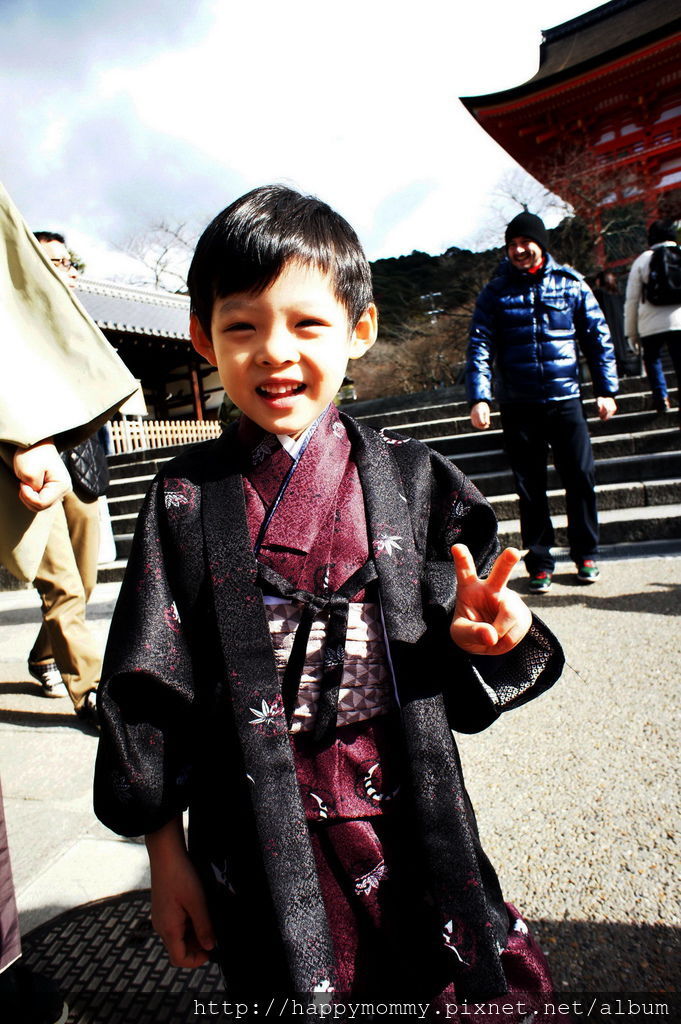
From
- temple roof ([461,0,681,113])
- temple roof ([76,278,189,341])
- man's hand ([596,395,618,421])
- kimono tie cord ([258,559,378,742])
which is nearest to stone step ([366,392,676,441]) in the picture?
man's hand ([596,395,618,421])

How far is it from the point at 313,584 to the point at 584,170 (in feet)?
41.2

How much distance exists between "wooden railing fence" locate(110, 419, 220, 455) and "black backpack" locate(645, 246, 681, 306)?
6999mm

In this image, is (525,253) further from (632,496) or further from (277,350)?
(277,350)

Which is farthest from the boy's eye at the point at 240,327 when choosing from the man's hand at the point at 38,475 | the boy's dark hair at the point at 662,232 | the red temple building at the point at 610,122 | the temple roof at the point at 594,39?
the temple roof at the point at 594,39

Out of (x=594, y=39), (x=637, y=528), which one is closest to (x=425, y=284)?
(x=594, y=39)

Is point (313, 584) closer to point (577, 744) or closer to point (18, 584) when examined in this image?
point (577, 744)

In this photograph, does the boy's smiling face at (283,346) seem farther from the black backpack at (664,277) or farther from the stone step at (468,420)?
the black backpack at (664,277)

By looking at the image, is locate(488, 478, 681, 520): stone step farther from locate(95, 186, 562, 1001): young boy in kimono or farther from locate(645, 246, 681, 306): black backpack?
locate(95, 186, 562, 1001): young boy in kimono

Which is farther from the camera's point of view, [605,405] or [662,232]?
[662,232]

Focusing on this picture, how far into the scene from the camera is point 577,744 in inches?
80.7

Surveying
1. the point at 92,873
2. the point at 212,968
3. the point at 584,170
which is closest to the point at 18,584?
the point at 92,873

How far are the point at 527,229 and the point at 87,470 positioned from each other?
2436 mm

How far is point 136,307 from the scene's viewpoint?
629 inches

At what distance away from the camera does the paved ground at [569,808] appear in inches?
52.3
